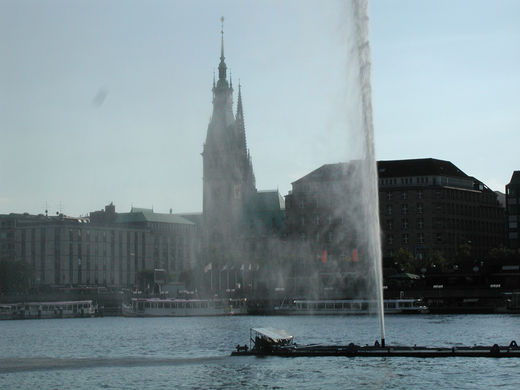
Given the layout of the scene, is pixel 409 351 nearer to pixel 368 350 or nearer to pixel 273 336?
pixel 368 350

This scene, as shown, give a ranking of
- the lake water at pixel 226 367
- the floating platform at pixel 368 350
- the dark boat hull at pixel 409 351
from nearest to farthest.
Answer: the lake water at pixel 226 367 → the dark boat hull at pixel 409 351 → the floating platform at pixel 368 350

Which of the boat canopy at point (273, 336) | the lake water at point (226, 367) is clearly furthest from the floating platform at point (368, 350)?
the lake water at point (226, 367)

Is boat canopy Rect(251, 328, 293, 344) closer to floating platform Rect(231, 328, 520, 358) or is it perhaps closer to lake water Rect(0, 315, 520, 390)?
floating platform Rect(231, 328, 520, 358)

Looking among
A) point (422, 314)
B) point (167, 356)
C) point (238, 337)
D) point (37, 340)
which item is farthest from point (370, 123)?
point (422, 314)

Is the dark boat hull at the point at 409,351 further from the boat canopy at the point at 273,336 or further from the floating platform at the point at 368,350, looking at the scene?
the boat canopy at the point at 273,336

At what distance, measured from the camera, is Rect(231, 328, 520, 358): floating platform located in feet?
274

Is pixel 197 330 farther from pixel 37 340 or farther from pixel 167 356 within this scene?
pixel 167 356

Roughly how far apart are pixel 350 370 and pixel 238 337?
5208cm

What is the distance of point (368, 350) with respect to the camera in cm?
8494

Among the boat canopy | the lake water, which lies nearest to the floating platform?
the boat canopy

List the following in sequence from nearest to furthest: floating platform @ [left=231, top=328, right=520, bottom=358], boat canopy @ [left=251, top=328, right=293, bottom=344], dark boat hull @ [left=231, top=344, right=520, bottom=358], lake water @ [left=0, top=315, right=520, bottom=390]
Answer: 1. lake water @ [left=0, top=315, right=520, bottom=390]
2. dark boat hull @ [left=231, top=344, right=520, bottom=358]
3. floating platform @ [left=231, top=328, right=520, bottom=358]
4. boat canopy @ [left=251, top=328, right=293, bottom=344]

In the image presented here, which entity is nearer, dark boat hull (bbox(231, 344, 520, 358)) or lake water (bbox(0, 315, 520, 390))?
lake water (bbox(0, 315, 520, 390))

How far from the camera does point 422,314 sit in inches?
7790

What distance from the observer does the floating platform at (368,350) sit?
8344 cm
